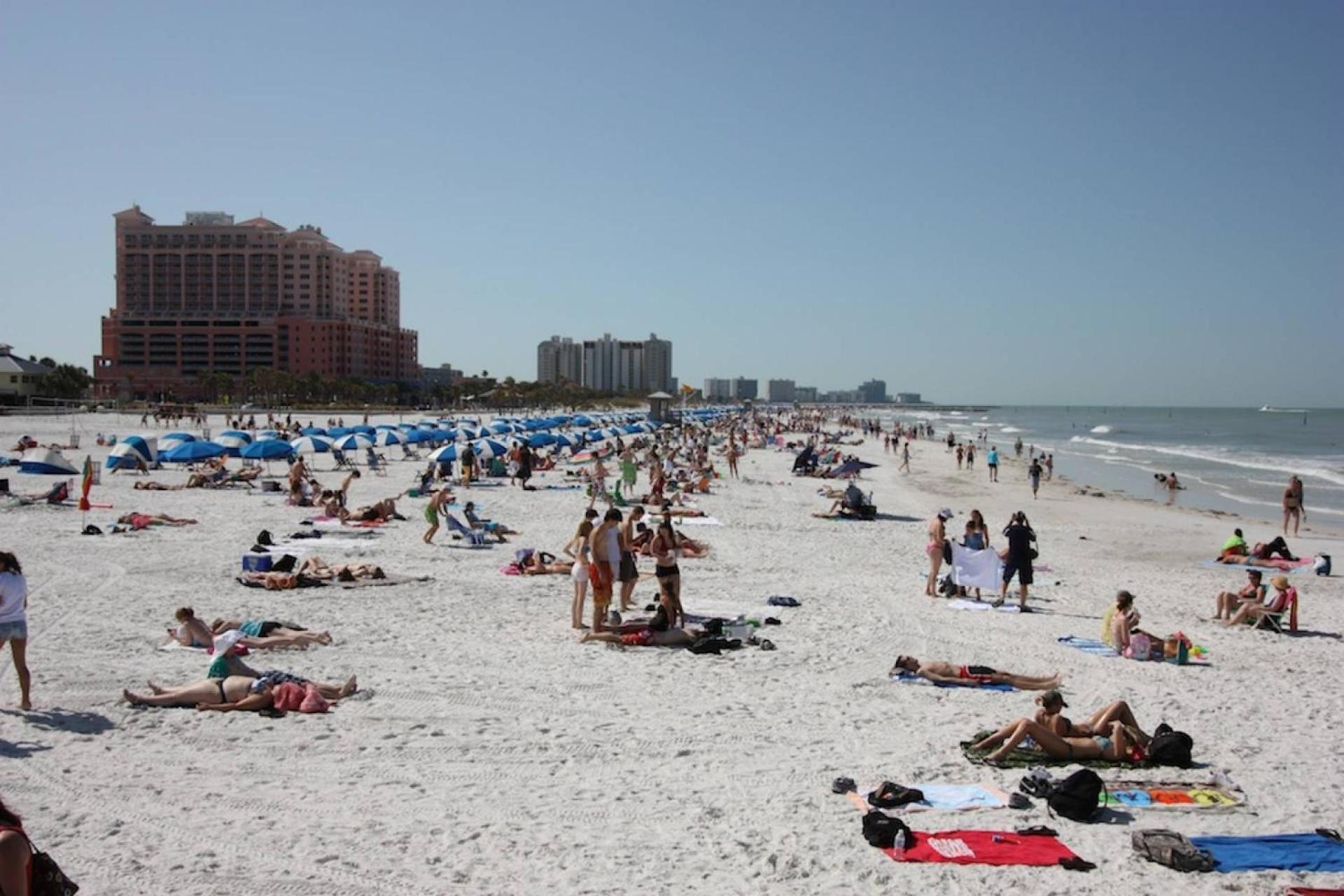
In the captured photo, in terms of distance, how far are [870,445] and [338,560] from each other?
2062 inches

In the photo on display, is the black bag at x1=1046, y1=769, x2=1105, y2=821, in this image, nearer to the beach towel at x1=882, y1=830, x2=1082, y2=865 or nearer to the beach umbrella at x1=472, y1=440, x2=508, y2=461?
the beach towel at x1=882, y1=830, x2=1082, y2=865

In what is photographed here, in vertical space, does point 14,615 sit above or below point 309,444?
below

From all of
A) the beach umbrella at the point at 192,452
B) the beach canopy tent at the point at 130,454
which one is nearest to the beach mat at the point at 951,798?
the beach umbrella at the point at 192,452

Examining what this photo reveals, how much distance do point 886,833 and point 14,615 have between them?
6074 millimetres

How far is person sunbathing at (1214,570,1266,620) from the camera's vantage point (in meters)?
11.9

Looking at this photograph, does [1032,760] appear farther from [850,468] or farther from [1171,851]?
[850,468]

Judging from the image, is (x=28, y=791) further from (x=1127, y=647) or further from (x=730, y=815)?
(x=1127, y=647)

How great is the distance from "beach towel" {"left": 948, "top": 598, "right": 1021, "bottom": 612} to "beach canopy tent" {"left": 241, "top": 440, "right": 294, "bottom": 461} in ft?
58.2

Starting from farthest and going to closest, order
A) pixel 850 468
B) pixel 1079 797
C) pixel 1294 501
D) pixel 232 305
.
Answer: pixel 232 305 < pixel 850 468 < pixel 1294 501 < pixel 1079 797

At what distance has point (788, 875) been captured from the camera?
16.6ft

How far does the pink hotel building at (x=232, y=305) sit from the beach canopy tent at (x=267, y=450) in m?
98.9

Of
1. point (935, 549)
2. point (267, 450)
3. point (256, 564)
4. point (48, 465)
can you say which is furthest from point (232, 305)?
point (935, 549)

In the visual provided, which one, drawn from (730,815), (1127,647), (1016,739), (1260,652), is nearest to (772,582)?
(1127,647)

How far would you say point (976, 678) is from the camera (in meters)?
8.52
